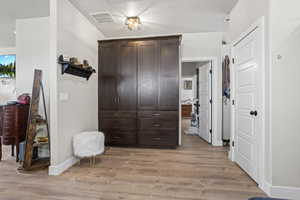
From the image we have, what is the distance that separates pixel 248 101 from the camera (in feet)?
8.52

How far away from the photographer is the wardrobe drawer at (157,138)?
3.90 m

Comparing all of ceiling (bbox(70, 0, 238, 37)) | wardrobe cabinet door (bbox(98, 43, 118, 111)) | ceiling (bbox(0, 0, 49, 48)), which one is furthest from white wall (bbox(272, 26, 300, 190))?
ceiling (bbox(0, 0, 49, 48))

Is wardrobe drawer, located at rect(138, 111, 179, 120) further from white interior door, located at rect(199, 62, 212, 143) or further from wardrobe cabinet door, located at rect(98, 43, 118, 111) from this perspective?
white interior door, located at rect(199, 62, 212, 143)

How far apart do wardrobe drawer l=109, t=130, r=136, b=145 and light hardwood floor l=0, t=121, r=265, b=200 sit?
1.94 ft

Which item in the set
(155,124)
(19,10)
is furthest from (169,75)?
(19,10)

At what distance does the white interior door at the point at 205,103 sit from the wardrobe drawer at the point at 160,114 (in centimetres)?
115

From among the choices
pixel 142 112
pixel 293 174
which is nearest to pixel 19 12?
pixel 142 112

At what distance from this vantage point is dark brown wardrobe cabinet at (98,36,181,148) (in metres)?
3.90

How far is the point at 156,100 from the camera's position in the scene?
156 inches

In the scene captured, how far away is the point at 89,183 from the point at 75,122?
3.90ft

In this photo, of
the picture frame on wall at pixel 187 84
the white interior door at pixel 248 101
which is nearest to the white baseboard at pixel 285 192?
the white interior door at pixel 248 101

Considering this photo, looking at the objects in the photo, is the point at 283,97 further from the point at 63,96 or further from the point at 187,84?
the point at 187,84

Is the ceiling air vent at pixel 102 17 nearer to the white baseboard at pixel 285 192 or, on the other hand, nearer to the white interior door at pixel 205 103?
the white interior door at pixel 205 103

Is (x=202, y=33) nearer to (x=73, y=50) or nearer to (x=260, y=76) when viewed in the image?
(x=260, y=76)
